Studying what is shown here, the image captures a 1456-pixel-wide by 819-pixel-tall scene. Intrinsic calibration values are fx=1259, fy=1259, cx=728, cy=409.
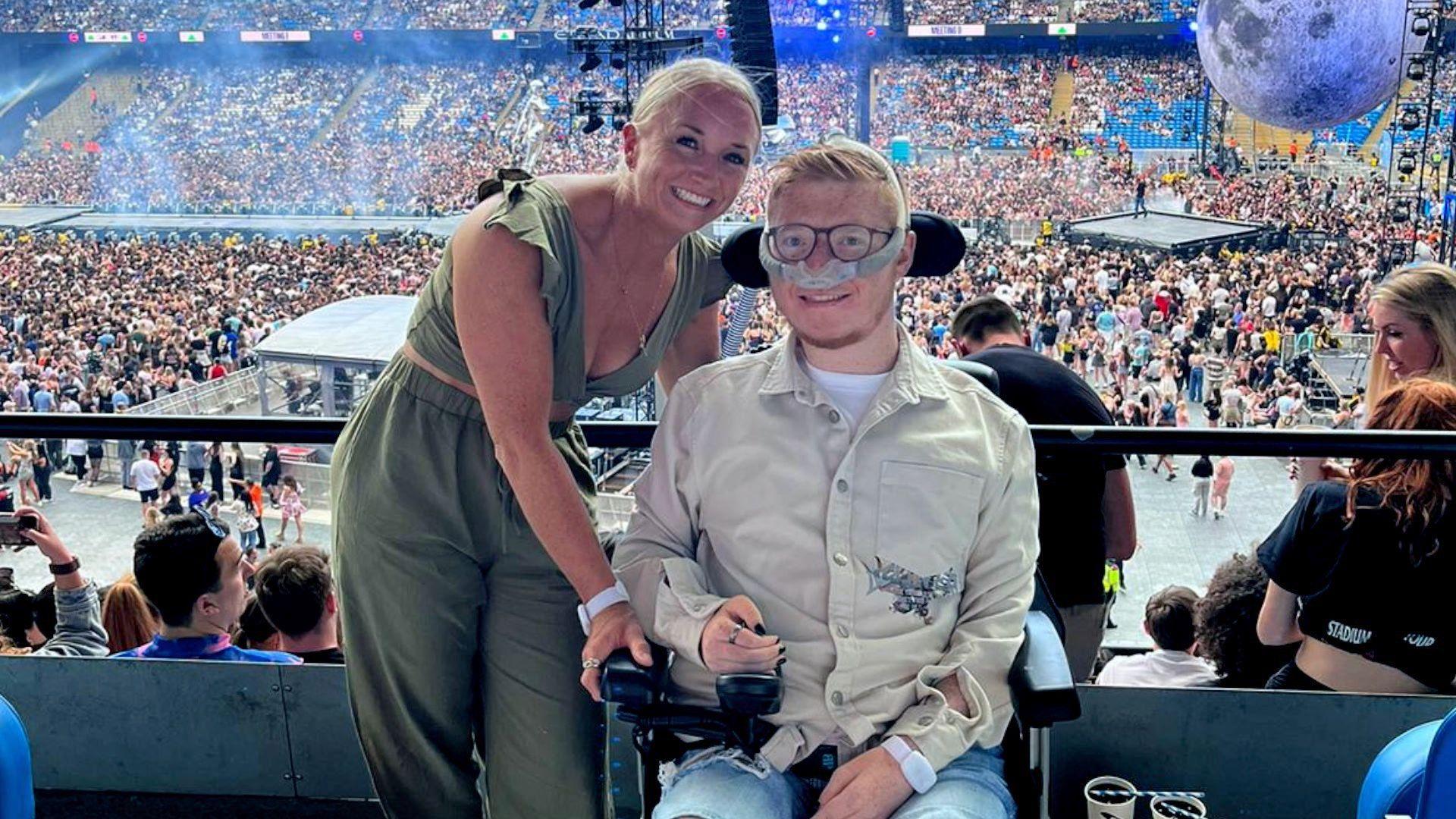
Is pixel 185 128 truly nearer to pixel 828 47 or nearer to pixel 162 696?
pixel 828 47

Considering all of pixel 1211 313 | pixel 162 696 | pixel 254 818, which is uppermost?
pixel 162 696

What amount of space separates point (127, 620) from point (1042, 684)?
165 cm

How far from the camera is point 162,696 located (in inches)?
→ 67.6

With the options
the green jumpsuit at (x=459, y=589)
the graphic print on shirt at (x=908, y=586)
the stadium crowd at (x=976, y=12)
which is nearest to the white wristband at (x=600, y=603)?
A: the green jumpsuit at (x=459, y=589)

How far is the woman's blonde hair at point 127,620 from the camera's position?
212cm

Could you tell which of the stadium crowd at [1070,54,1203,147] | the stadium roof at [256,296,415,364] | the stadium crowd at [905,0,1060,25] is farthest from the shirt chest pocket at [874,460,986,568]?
the stadium crowd at [905,0,1060,25]

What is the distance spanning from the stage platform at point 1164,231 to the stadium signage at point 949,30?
644 cm

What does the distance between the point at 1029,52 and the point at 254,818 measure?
30.1 meters

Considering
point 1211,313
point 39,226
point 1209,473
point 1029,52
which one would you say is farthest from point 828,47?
point 1209,473

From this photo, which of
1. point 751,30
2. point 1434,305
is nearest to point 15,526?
point 1434,305

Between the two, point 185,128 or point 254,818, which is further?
point 185,128

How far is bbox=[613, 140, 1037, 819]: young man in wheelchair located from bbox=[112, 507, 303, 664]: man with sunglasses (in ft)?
2.51

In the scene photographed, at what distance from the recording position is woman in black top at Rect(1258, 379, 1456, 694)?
1.51 m

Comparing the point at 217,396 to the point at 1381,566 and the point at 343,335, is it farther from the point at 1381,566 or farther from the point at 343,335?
the point at 1381,566
